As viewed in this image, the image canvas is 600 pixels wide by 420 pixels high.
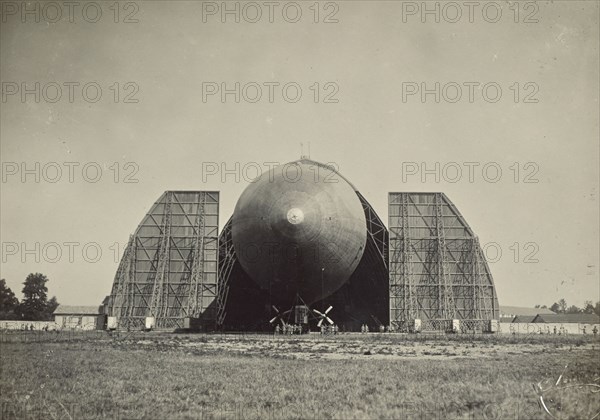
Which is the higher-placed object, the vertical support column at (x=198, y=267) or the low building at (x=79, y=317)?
the vertical support column at (x=198, y=267)

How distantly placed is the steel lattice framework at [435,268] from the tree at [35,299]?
185ft

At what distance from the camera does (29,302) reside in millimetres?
77812

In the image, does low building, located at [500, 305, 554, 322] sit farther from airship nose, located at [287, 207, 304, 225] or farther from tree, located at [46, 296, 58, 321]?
airship nose, located at [287, 207, 304, 225]

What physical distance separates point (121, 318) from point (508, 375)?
3494cm

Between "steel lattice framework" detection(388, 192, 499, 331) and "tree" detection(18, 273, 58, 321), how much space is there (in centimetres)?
5634

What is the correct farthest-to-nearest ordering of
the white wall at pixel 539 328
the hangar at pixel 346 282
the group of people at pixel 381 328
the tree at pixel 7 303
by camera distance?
the tree at pixel 7 303, the white wall at pixel 539 328, the hangar at pixel 346 282, the group of people at pixel 381 328

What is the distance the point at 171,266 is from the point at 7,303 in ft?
147

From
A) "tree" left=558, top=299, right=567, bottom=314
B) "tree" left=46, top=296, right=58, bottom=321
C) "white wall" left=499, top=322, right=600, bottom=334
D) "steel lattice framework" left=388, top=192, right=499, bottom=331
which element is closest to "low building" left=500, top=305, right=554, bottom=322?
"tree" left=558, top=299, right=567, bottom=314

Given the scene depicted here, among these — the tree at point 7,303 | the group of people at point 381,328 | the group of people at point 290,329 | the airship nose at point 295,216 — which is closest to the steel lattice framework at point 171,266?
the group of people at point 290,329

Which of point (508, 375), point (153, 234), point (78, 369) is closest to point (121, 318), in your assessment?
point (153, 234)

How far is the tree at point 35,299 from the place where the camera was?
76412 millimetres

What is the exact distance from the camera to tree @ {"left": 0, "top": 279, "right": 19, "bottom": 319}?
7419 cm

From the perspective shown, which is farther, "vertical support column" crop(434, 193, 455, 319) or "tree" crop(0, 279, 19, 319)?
"tree" crop(0, 279, 19, 319)

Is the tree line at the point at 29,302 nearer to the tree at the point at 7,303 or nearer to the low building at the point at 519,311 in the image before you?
the tree at the point at 7,303
